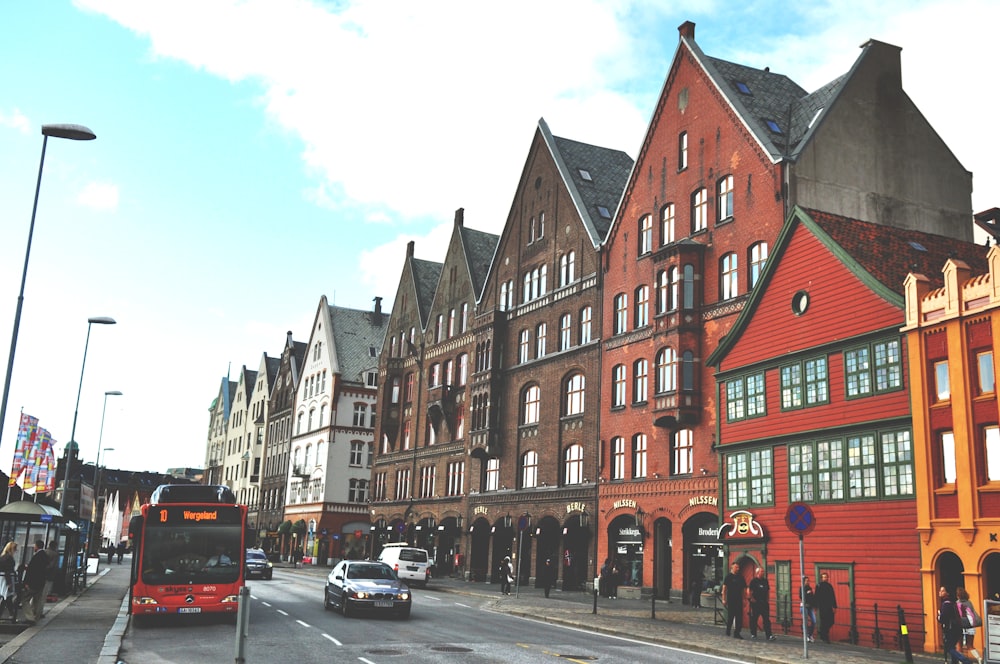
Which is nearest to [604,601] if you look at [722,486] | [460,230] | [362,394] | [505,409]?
[722,486]

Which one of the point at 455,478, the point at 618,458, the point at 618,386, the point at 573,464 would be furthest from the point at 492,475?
the point at 618,386

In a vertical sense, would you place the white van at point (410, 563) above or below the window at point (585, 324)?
below

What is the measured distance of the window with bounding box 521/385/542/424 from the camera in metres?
50.8

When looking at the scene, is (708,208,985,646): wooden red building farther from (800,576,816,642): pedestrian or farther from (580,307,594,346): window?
(580,307,594,346): window

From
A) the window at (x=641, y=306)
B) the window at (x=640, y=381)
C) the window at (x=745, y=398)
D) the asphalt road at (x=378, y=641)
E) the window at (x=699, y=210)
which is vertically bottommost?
the asphalt road at (x=378, y=641)

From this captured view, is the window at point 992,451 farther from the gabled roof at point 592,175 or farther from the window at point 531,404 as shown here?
the window at point 531,404

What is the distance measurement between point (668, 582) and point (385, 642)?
69.6ft

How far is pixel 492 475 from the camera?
54.4 meters

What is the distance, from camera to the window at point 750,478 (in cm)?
2894

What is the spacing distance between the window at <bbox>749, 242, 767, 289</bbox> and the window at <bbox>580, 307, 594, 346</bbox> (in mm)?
11794

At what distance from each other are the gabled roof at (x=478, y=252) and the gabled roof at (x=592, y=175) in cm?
974

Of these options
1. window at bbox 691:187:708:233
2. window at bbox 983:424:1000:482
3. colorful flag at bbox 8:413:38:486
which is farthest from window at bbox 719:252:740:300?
colorful flag at bbox 8:413:38:486

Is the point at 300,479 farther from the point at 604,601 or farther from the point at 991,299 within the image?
the point at 991,299

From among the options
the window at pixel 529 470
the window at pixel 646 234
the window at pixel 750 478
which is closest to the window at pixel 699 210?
the window at pixel 646 234
